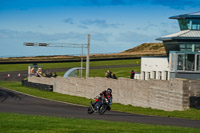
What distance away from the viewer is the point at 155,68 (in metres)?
54.4

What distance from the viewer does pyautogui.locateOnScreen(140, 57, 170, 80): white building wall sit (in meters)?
52.1

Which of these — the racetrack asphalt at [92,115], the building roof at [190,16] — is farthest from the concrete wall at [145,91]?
the building roof at [190,16]

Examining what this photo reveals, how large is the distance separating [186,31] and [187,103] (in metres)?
26.1

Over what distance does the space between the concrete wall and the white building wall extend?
40.2ft

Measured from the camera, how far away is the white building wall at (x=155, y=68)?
52.1m

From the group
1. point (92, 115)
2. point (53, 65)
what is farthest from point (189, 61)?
point (53, 65)

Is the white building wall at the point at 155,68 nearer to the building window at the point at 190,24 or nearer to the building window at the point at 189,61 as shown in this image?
the building window at the point at 190,24

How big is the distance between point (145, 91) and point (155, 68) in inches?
944

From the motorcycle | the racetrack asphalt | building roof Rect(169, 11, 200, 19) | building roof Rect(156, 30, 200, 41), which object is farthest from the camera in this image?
building roof Rect(169, 11, 200, 19)

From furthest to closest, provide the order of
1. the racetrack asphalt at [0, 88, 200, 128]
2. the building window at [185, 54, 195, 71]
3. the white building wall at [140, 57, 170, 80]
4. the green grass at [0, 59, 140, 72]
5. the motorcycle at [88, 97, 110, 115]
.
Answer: the green grass at [0, 59, 140, 72]
the white building wall at [140, 57, 170, 80]
the building window at [185, 54, 195, 71]
the motorcycle at [88, 97, 110, 115]
the racetrack asphalt at [0, 88, 200, 128]

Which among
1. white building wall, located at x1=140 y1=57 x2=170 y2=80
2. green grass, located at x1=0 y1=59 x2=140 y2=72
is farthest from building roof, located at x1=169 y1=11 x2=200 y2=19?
green grass, located at x1=0 y1=59 x2=140 y2=72

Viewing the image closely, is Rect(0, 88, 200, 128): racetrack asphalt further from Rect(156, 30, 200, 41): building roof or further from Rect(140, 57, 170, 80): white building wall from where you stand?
Rect(140, 57, 170, 80): white building wall

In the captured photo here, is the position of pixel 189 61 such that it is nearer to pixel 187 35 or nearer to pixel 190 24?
pixel 187 35

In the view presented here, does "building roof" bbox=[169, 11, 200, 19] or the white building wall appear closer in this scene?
"building roof" bbox=[169, 11, 200, 19]
